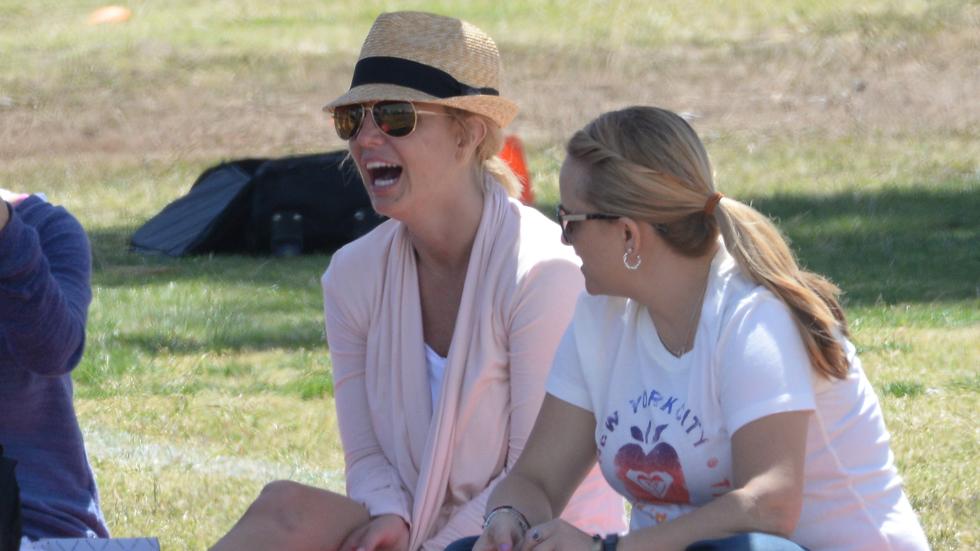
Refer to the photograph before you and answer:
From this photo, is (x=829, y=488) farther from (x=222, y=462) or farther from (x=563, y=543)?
(x=222, y=462)

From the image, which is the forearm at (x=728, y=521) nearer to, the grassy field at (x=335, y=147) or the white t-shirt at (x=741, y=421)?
the white t-shirt at (x=741, y=421)

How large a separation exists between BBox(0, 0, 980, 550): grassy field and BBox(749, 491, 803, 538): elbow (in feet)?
5.34

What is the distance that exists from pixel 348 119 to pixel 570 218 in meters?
0.74

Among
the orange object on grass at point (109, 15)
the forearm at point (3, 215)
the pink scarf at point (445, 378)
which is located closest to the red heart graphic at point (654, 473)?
the pink scarf at point (445, 378)

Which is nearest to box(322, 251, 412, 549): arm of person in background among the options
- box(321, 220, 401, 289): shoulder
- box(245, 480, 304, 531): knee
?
box(321, 220, 401, 289): shoulder

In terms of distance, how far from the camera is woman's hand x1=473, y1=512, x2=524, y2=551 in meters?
2.99

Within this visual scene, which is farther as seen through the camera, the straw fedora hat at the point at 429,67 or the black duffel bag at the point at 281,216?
the black duffel bag at the point at 281,216

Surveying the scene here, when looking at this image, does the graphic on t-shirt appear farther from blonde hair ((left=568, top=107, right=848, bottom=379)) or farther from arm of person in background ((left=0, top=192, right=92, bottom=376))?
arm of person in background ((left=0, top=192, right=92, bottom=376))

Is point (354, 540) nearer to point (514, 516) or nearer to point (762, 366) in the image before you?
point (514, 516)

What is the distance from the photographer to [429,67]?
3.55 metres

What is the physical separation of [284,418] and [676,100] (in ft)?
28.3

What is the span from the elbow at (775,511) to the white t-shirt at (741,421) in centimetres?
12

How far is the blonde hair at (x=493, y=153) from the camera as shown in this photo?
3.60 metres

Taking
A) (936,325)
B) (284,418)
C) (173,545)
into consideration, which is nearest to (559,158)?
(936,325)
